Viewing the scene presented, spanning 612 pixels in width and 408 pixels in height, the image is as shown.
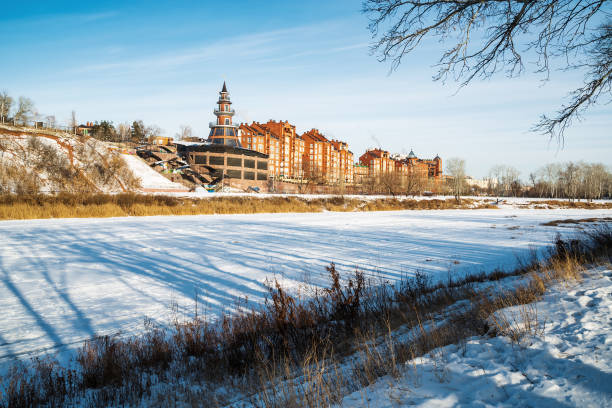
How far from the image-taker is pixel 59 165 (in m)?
41.8

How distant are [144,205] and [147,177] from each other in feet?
99.3

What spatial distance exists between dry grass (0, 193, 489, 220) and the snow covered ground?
2306 cm

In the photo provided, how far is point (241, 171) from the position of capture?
72375 millimetres

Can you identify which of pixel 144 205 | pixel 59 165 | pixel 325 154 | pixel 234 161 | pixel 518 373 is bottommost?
pixel 518 373

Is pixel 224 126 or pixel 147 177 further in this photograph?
pixel 224 126

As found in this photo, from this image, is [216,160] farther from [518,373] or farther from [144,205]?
[518,373]

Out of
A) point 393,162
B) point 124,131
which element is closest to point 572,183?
point 393,162

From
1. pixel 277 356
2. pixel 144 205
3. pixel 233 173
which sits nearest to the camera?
pixel 277 356

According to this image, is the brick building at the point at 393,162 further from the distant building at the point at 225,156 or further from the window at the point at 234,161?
the window at the point at 234,161

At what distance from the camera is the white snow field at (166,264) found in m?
6.08

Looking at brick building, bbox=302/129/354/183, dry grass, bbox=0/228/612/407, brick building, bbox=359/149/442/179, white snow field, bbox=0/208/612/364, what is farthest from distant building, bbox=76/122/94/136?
brick building, bbox=359/149/442/179

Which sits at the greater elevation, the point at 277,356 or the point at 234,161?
the point at 234,161

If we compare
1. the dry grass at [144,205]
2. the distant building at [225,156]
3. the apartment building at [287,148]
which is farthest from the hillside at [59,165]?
the apartment building at [287,148]

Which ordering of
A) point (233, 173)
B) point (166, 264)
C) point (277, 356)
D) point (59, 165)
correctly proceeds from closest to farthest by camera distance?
1. point (277, 356)
2. point (166, 264)
3. point (59, 165)
4. point (233, 173)
